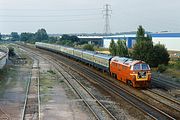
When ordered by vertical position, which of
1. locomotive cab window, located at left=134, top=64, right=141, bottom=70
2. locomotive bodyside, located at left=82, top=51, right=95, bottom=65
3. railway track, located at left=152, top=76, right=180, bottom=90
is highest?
locomotive cab window, located at left=134, top=64, right=141, bottom=70

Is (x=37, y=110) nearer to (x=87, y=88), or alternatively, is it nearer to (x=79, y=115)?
(x=79, y=115)

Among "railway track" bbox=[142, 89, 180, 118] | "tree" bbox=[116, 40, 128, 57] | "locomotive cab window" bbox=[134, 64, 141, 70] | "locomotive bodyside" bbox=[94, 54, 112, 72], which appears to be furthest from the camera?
"tree" bbox=[116, 40, 128, 57]

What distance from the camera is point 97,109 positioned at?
22.2m

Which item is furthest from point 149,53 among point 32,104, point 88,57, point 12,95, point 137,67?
point 32,104

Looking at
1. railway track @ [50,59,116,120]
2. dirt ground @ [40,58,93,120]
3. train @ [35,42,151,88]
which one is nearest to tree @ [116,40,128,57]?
train @ [35,42,151,88]

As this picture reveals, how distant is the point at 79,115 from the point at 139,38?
3699 cm

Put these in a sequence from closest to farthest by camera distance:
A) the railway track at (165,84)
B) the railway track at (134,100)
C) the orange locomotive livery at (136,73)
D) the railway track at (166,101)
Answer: the railway track at (134,100), the railway track at (166,101), the orange locomotive livery at (136,73), the railway track at (165,84)

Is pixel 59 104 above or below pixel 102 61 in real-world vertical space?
below

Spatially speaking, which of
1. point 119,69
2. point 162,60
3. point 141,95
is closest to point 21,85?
point 119,69

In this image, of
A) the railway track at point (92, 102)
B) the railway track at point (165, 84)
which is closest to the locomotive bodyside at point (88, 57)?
the railway track at point (165, 84)

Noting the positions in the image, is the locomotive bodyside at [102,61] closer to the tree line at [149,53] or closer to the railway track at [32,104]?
the tree line at [149,53]

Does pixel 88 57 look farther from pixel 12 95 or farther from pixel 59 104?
pixel 59 104

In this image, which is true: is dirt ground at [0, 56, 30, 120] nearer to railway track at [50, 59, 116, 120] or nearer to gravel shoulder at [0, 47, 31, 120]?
gravel shoulder at [0, 47, 31, 120]

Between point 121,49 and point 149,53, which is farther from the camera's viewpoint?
point 121,49
